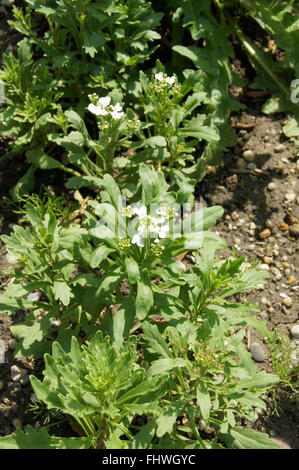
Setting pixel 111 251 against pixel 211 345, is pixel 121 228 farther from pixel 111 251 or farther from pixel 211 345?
pixel 211 345

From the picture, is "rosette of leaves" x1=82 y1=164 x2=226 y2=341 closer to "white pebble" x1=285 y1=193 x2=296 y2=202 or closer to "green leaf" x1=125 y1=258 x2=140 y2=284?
"green leaf" x1=125 y1=258 x2=140 y2=284

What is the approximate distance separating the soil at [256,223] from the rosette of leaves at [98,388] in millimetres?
518

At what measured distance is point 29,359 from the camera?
3.41 m

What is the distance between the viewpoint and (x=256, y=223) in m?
4.04

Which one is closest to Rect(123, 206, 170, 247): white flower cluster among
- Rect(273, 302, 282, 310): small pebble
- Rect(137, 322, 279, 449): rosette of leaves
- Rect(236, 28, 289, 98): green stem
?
Rect(137, 322, 279, 449): rosette of leaves

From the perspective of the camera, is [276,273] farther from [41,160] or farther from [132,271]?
[41,160]

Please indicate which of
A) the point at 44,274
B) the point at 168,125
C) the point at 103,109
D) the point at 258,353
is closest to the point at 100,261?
the point at 44,274

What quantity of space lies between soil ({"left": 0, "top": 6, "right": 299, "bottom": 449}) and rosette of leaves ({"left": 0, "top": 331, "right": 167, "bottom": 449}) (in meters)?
0.52

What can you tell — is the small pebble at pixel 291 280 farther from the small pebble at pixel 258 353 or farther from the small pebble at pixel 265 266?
the small pebble at pixel 258 353

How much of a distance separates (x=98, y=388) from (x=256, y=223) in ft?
6.69

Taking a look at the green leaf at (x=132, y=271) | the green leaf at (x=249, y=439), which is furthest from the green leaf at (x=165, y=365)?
the green leaf at (x=249, y=439)

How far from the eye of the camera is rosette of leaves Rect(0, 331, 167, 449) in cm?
256

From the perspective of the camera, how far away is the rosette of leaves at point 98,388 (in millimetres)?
2557
